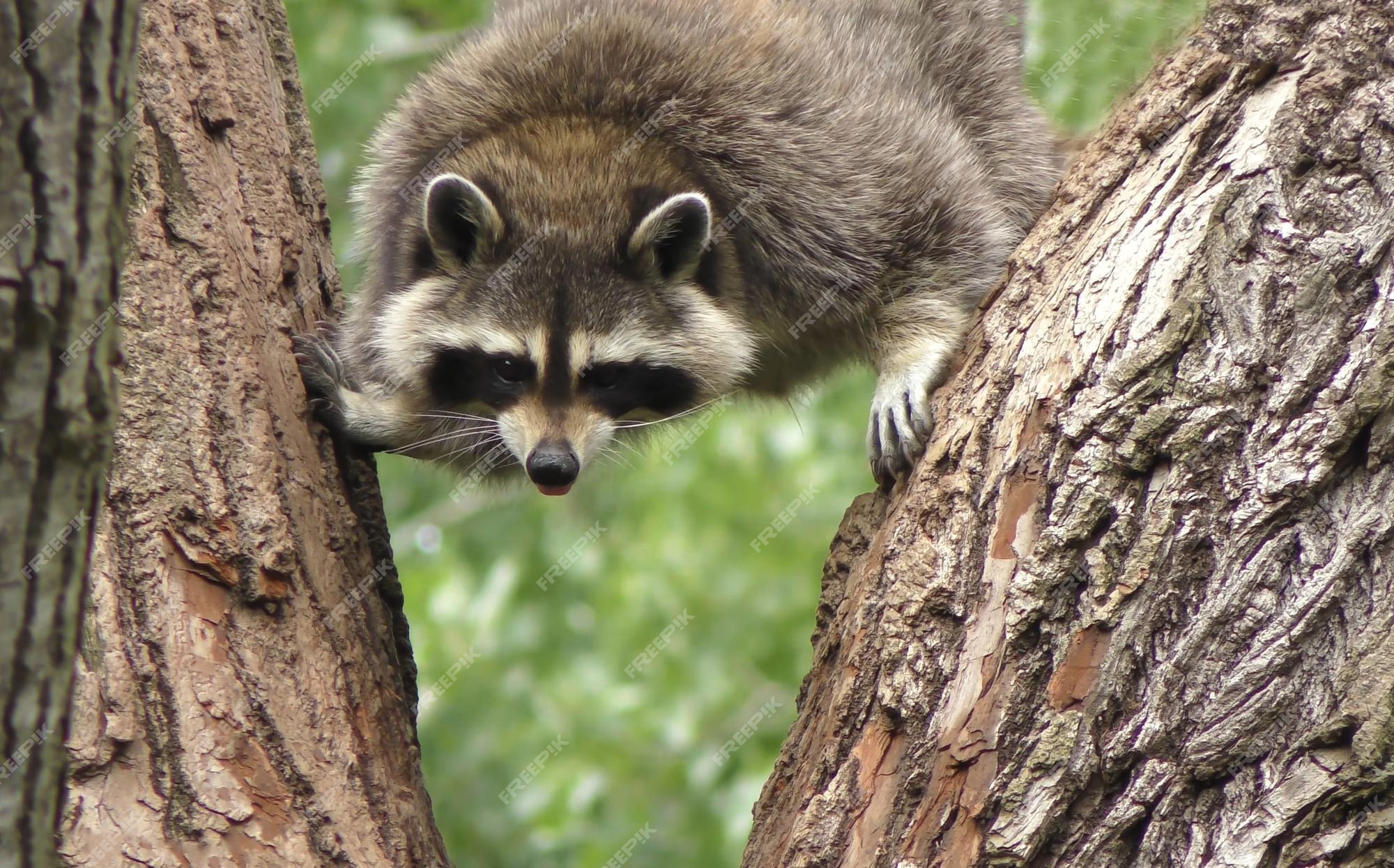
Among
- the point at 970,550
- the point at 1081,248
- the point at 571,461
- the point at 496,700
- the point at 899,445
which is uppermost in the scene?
the point at 1081,248

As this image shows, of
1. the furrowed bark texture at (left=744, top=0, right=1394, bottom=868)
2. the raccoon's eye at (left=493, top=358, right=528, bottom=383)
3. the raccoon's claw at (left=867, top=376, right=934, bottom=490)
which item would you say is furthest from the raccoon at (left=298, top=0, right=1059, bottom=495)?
the furrowed bark texture at (left=744, top=0, right=1394, bottom=868)

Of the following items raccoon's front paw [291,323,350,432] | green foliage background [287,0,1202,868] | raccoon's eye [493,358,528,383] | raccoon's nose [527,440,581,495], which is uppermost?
raccoon's front paw [291,323,350,432]

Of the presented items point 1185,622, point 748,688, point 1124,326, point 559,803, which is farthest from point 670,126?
point 748,688

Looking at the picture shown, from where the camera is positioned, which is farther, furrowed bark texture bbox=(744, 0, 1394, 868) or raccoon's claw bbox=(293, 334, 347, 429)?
raccoon's claw bbox=(293, 334, 347, 429)

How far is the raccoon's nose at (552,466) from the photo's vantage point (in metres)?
3.63

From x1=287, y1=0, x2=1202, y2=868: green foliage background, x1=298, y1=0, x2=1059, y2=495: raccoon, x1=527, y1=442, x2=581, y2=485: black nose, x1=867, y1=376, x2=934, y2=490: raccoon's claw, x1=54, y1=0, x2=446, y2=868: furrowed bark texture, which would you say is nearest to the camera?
x1=54, y1=0, x2=446, y2=868: furrowed bark texture

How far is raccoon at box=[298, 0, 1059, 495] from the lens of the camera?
3764 mm

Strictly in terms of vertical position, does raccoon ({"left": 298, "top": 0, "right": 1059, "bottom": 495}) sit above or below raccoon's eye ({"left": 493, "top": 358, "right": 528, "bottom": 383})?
above

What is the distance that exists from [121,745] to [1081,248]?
6.52 feet

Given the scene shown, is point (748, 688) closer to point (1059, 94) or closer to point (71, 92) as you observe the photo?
point (1059, 94)

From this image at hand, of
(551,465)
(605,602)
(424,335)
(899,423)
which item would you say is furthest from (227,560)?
(605,602)

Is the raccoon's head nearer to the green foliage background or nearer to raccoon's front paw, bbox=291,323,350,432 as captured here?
raccoon's front paw, bbox=291,323,350,432

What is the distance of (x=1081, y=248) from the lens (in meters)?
2.69

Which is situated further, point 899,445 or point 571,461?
point 571,461
